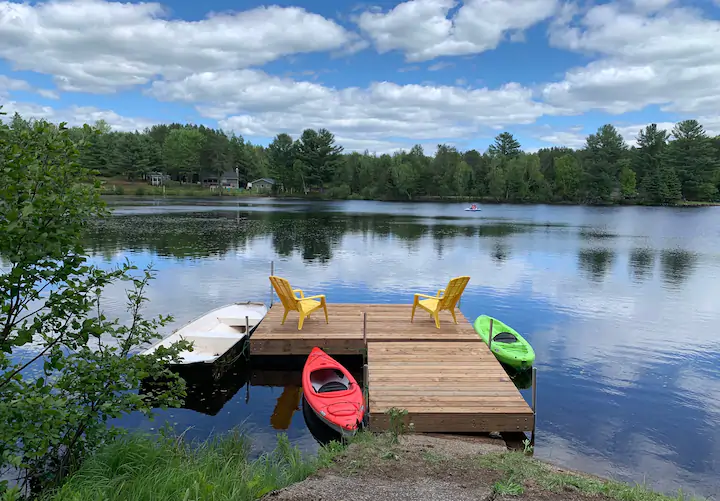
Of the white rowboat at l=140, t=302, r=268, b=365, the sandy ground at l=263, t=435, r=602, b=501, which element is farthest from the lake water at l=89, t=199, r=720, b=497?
the sandy ground at l=263, t=435, r=602, b=501

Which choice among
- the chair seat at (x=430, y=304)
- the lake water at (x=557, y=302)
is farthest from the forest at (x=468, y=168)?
the chair seat at (x=430, y=304)

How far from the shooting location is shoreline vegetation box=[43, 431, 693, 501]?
12.8ft

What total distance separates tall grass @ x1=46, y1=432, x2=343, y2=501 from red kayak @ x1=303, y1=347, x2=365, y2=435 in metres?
1.13

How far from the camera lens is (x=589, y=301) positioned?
1561 cm

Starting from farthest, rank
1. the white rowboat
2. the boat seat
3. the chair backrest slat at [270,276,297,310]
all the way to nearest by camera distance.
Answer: the boat seat
the chair backrest slat at [270,276,297,310]
the white rowboat

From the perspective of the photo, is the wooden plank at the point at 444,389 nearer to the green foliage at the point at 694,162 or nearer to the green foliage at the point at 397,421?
the green foliage at the point at 397,421

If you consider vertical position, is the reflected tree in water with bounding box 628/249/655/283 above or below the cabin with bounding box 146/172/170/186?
below

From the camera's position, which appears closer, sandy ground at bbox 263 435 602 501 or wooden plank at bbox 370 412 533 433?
sandy ground at bbox 263 435 602 501

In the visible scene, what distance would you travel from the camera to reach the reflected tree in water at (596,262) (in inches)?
801

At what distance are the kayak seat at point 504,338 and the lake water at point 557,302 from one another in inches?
32.5

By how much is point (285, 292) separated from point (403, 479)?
588 centimetres

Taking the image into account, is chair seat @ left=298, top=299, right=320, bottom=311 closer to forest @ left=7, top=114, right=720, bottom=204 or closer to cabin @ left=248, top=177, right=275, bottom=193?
forest @ left=7, top=114, right=720, bottom=204

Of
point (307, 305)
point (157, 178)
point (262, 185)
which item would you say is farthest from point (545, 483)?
point (262, 185)

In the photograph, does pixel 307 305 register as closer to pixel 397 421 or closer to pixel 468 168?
pixel 397 421
